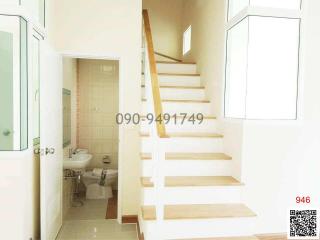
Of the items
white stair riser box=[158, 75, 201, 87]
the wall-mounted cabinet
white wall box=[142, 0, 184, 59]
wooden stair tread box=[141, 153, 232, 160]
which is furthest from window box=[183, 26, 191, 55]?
the wall-mounted cabinet

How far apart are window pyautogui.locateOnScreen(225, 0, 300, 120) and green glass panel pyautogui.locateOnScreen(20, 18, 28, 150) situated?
2.17 m

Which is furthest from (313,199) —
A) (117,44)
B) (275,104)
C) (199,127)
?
(117,44)

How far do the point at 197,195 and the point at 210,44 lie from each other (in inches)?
86.1

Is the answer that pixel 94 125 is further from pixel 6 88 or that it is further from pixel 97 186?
pixel 6 88

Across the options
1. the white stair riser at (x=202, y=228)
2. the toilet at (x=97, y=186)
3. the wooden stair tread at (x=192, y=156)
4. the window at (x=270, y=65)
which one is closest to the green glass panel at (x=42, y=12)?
the wooden stair tread at (x=192, y=156)

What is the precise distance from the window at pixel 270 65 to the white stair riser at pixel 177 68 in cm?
164

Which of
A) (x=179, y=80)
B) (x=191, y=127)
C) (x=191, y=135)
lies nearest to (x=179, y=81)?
(x=179, y=80)

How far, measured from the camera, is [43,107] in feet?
9.57

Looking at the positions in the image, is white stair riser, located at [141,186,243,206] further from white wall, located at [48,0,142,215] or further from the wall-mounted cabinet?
the wall-mounted cabinet

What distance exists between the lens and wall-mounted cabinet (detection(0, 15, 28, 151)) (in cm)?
250

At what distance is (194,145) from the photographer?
10.8 feet

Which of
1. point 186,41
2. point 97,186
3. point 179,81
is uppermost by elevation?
point 186,41

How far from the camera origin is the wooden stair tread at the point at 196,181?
105 inches

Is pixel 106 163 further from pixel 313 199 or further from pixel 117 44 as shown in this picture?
pixel 313 199
